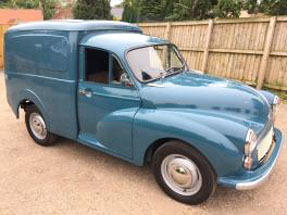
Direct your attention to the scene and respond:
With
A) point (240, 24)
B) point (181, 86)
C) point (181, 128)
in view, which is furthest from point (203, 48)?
point (181, 128)

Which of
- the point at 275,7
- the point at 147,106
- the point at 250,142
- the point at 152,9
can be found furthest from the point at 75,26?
the point at 152,9

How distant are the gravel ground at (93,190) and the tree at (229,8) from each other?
330 inches

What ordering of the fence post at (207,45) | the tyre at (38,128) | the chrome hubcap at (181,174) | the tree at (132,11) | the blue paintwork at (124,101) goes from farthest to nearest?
the tree at (132,11) → the fence post at (207,45) → the tyre at (38,128) → the chrome hubcap at (181,174) → the blue paintwork at (124,101)

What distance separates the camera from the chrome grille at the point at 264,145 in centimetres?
323

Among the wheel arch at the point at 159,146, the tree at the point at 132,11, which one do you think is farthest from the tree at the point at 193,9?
the wheel arch at the point at 159,146

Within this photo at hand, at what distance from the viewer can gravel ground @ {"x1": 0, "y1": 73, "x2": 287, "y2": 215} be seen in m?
3.34

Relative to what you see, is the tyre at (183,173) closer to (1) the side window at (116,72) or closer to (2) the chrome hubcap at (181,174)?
(2) the chrome hubcap at (181,174)

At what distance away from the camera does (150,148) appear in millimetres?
3512

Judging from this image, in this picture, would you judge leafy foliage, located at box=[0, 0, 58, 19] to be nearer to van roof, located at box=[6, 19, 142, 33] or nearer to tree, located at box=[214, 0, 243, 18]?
tree, located at box=[214, 0, 243, 18]

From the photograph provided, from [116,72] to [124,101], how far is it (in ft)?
1.38

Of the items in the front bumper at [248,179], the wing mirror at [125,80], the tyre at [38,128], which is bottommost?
the tyre at [38,128]

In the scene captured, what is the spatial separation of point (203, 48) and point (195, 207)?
7.08 metres

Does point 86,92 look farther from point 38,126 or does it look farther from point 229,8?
point 229,8

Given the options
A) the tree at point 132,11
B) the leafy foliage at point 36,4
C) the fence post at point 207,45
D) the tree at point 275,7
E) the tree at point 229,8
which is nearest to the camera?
the fence post at point 207,45
